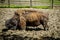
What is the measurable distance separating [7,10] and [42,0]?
36 centimetres

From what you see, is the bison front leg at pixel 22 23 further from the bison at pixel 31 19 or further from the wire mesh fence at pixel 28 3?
the wire mesh fence at pixel 28 3

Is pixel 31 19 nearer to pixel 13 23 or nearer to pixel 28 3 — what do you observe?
pixel 13 23

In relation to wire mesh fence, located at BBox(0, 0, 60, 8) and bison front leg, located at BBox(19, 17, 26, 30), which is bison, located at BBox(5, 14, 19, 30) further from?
wire mesh fence, located at BBox(0, 0, 60, 8)

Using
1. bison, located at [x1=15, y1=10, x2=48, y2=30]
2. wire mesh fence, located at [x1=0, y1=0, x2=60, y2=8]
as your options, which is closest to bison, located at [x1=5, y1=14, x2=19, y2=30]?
bison, located at [x1=15, y1=10, x2=48, y2=30]

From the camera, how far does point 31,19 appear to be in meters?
1.41

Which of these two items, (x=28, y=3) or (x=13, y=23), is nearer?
(x=13, y=23)

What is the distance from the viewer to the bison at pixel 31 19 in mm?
1399

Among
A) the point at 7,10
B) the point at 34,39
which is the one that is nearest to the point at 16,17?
the point at 34,39

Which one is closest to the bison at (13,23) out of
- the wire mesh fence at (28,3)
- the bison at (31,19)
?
the bison at (31,19)

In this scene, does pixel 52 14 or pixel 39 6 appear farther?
pixel 39 6

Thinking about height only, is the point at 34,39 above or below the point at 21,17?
below

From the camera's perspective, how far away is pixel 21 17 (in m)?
1.40

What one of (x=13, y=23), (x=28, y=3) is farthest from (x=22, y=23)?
(x=28, y=3)

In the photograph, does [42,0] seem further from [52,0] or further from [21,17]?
[21,17]
